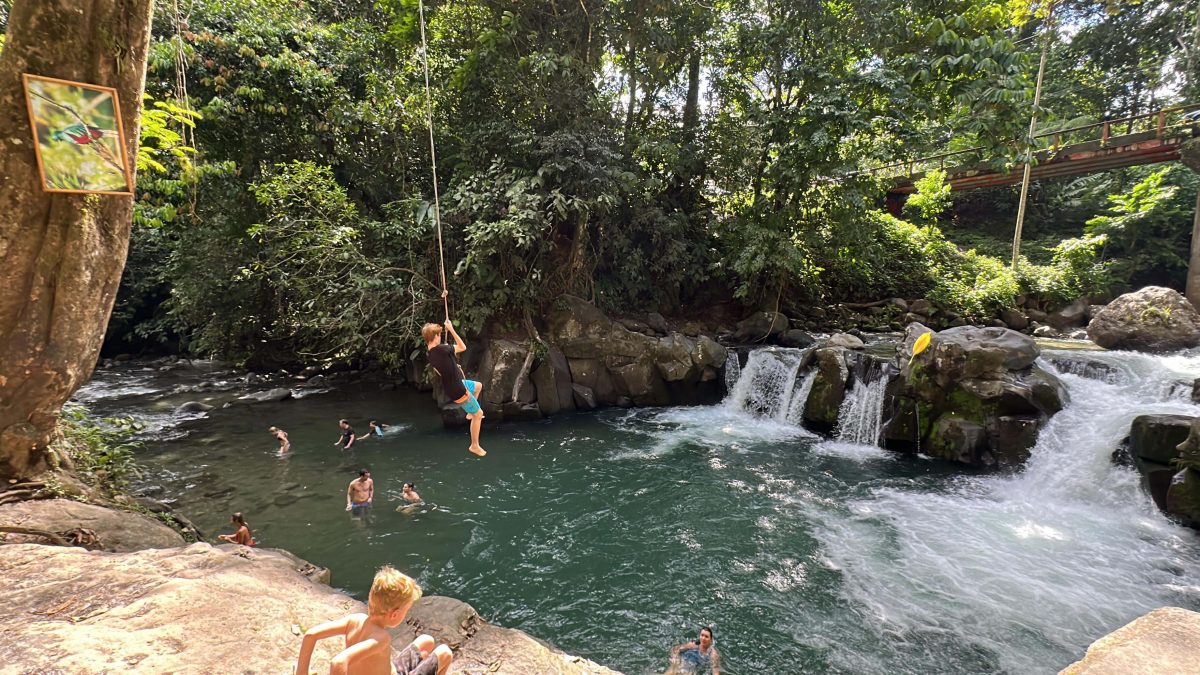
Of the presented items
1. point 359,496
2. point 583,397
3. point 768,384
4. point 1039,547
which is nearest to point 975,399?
point 1039,547

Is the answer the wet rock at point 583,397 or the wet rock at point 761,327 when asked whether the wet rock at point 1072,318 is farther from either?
the wet rock at point 583,397

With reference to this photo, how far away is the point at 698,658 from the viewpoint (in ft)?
16.4

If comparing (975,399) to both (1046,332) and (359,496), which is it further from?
(359,496)

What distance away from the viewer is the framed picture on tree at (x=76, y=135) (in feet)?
12.1

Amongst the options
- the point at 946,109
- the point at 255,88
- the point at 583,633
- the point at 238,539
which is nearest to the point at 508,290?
the point at 255,88

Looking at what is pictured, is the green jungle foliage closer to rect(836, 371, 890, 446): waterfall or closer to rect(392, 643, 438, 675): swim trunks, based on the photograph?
rect(836, 371, 890, 446): waterfall

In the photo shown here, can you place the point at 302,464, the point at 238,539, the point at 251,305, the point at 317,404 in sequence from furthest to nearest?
the point at 251,305, the point at 317,404, the point at 302,464, the point at 238,539

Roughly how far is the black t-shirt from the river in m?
2.50

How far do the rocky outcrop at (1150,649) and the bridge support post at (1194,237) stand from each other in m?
16.5

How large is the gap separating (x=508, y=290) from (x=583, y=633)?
311 inches

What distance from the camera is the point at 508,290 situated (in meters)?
12.0

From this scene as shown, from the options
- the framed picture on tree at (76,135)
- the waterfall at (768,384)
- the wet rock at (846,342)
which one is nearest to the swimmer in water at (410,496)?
the framed picture on tree at (76,135)

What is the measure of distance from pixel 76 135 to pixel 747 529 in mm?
8204

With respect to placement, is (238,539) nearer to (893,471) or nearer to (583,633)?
(583,633)
